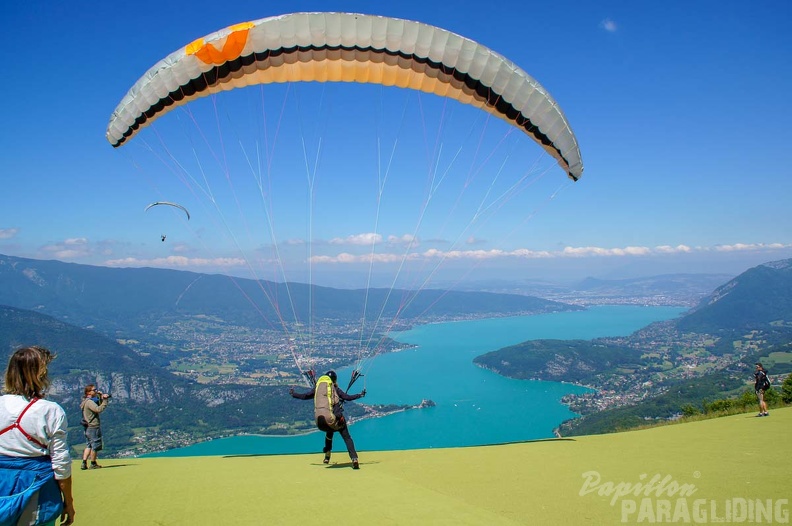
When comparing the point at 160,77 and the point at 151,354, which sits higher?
the point at 160,77

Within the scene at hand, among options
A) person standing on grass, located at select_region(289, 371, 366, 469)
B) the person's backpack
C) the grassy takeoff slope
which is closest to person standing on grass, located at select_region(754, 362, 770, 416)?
the person's backpack

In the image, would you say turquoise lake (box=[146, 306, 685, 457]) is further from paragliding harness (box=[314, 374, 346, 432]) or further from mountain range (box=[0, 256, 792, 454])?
mountain range (box=[0, 256, 792, 454])

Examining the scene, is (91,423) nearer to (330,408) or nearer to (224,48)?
(330,408)

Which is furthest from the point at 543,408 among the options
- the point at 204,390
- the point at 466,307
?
the point at 466,307

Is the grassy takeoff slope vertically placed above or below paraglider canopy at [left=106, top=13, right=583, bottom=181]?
below

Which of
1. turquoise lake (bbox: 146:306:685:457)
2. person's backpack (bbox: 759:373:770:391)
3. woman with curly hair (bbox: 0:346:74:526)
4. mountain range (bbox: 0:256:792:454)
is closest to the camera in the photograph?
woman with curly hair (bbox: 0:346:74:526)

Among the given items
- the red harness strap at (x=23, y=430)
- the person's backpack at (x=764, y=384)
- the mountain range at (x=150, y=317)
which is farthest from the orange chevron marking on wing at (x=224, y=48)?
the person's backpack at (x=764, y=384)

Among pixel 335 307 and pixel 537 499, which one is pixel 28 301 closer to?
pixel 335 307
